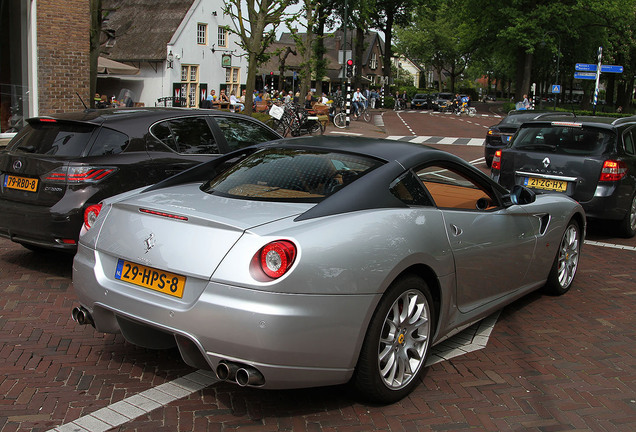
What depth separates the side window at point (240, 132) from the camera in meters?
7.27

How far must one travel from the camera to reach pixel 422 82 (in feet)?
363

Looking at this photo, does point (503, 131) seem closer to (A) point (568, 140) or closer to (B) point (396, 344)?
(A) point (568, 140)

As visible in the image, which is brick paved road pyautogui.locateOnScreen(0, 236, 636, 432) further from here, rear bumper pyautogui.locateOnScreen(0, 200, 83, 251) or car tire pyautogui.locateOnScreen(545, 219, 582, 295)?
rear bumper pyautogui.locateOnScreen(0, 200, 83, 251)

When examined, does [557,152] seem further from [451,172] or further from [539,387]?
[539,387]

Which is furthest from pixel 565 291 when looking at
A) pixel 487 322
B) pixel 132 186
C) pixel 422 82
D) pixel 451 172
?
pixel 422 82

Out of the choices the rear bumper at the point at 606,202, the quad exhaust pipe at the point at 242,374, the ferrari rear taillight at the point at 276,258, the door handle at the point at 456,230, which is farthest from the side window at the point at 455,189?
the rear bumper at the point at 606,202

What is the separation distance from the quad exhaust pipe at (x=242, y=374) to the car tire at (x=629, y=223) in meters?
7.12

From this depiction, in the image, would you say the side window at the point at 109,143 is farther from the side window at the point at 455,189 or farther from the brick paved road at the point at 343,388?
the side window at the point at 455,189

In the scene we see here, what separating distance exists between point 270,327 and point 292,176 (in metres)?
1.24

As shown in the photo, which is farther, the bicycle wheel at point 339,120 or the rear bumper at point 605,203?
the bicycle wheel at point 339,120

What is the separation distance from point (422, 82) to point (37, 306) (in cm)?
11001

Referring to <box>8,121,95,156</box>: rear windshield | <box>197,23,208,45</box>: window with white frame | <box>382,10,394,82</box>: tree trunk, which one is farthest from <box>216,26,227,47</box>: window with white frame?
<box>8,121,95,156</box>: rear windshield

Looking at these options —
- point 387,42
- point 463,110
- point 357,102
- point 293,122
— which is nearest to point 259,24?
point 293,122

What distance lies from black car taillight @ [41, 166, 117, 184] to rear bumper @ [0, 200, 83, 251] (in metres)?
0.27
